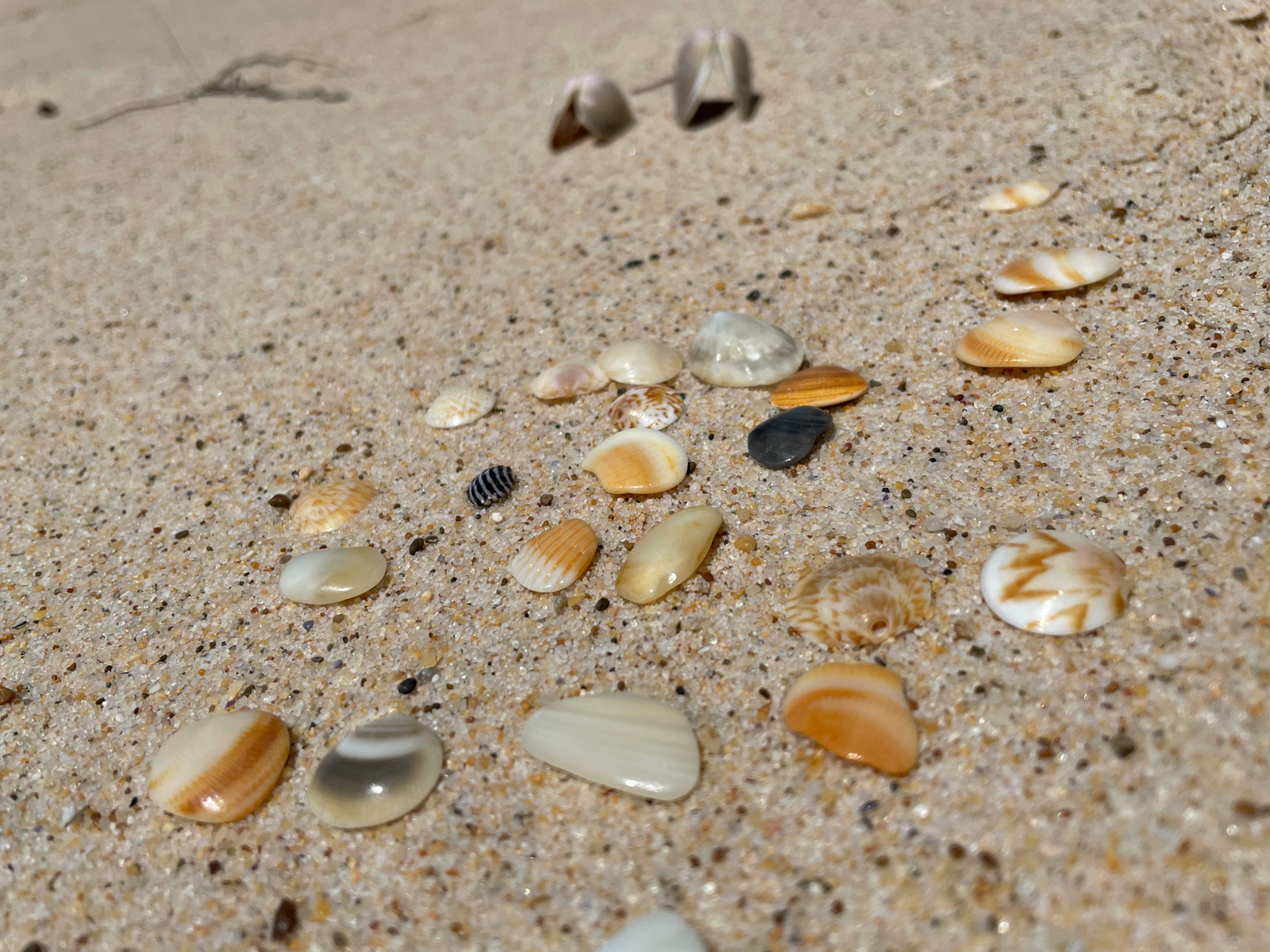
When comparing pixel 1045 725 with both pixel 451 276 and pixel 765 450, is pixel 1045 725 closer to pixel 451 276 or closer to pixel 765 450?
pixel 765 450

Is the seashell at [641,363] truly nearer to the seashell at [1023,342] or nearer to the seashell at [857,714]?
the seashell at [1023,342]

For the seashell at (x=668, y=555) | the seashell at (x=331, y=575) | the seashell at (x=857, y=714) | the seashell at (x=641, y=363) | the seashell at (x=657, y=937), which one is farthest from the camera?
→ the seashell at (x=641, y=363)

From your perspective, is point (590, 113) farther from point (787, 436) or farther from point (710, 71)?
point (787, 436)

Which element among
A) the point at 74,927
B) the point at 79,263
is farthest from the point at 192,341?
the point at 74,927

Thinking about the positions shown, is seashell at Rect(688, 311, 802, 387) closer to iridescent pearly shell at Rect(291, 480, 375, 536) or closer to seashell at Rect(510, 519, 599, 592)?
seashell at Rect(510, 519, 599, 592)

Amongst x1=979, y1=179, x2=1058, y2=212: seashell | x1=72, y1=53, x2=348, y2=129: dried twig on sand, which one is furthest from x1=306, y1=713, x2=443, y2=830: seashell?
x1=72, y1=53, x2=348, y2=129: dried twig on sand

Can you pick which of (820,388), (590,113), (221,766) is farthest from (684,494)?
(590,113)

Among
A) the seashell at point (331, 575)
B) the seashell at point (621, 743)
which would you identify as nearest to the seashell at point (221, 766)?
the seashell at point (331, 575)

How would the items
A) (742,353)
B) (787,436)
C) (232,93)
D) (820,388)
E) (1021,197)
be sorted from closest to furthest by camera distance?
(787,436), (820,388), (742,353), (1021,197), (232,93)
